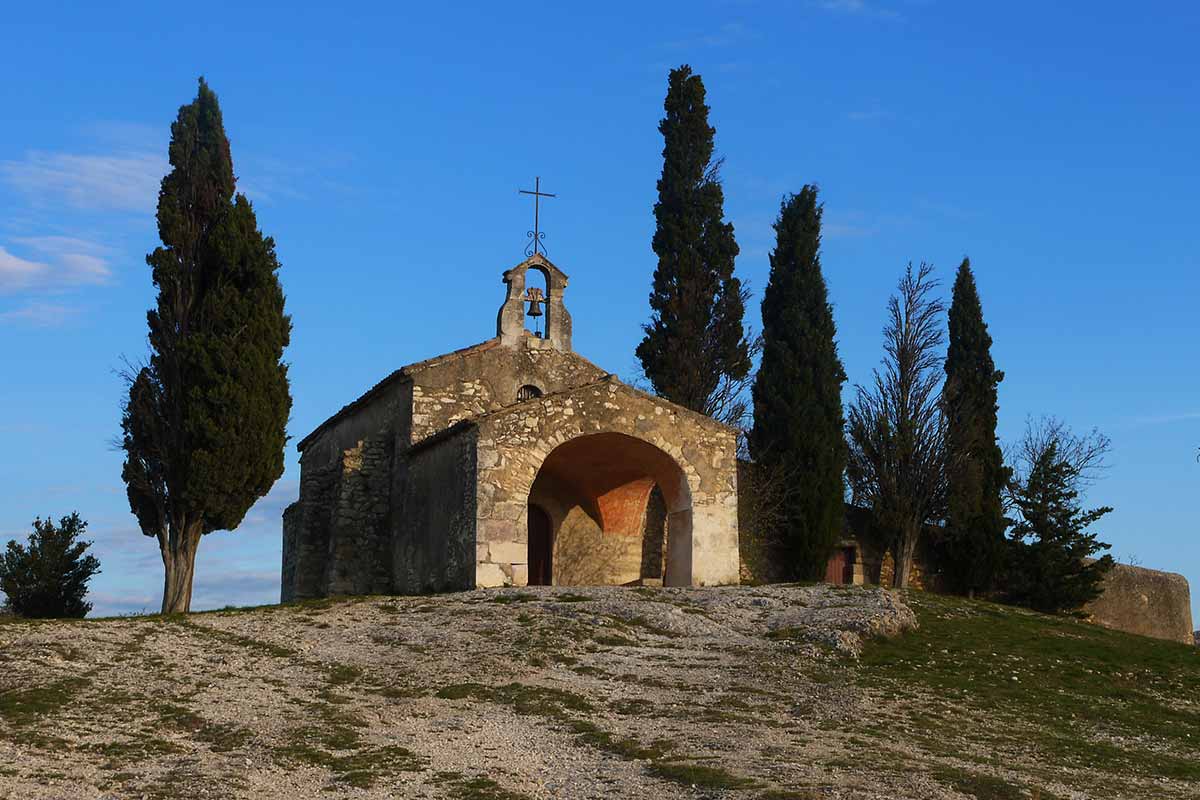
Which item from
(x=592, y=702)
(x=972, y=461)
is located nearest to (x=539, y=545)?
(x=972, y=461)

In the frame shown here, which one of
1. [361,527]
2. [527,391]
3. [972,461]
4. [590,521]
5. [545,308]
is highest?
[545,308]

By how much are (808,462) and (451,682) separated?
17.4 meters

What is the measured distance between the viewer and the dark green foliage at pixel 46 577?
88.0 ft

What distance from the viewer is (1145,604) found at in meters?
37.4

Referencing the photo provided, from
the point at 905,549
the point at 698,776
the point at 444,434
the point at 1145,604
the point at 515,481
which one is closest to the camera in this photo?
the point at 698,776

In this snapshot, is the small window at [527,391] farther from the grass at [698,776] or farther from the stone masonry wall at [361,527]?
the grass at [698,776]

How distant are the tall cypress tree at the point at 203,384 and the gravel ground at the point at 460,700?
15.0ft

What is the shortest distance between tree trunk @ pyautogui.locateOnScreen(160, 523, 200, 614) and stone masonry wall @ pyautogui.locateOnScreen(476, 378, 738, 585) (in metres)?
6.03

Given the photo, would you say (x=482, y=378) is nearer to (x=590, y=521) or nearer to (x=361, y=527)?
(x=590, y=521)

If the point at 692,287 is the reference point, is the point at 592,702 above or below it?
below

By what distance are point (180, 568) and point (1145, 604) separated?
83.6 ft

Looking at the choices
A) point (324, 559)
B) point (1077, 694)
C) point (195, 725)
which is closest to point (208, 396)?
point (324, 559)

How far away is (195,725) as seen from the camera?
13.6 meters

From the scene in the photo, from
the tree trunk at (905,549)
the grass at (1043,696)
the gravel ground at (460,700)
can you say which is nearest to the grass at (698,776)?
the gravel ground at (460,700)
